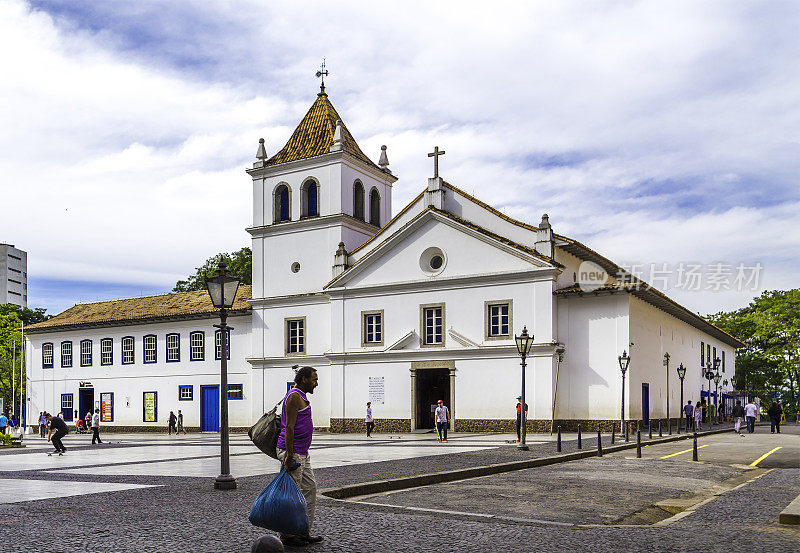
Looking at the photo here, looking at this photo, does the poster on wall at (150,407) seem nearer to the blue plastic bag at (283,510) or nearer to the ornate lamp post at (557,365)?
the ornate lamp post at (557,365)

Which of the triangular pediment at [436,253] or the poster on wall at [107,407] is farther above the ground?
the triangular pediment at [436,253]

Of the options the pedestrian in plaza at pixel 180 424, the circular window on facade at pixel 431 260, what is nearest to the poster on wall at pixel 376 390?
the circular window on facade at pixel 431 260

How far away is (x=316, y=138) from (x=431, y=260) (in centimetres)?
985

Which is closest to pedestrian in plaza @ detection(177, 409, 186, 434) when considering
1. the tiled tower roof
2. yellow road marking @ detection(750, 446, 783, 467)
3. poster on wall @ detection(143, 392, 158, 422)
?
poster on wall @ detection(143, 392, 158, 422)

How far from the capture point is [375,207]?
43.6 m

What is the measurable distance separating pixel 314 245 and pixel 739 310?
47652mm

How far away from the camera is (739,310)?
241ft

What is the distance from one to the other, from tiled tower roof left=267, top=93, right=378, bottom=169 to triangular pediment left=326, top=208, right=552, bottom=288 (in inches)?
236

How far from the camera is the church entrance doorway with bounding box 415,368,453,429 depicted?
3712 cm

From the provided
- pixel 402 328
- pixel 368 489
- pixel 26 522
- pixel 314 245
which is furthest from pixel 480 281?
pixel 26 522

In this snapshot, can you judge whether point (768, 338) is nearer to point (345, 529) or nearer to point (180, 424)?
point (180, 424)

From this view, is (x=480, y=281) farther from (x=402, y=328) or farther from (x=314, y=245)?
(x=314, y=245)

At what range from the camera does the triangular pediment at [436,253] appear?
35125mm

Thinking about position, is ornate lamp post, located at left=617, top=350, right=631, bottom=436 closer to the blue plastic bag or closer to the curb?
the curb
